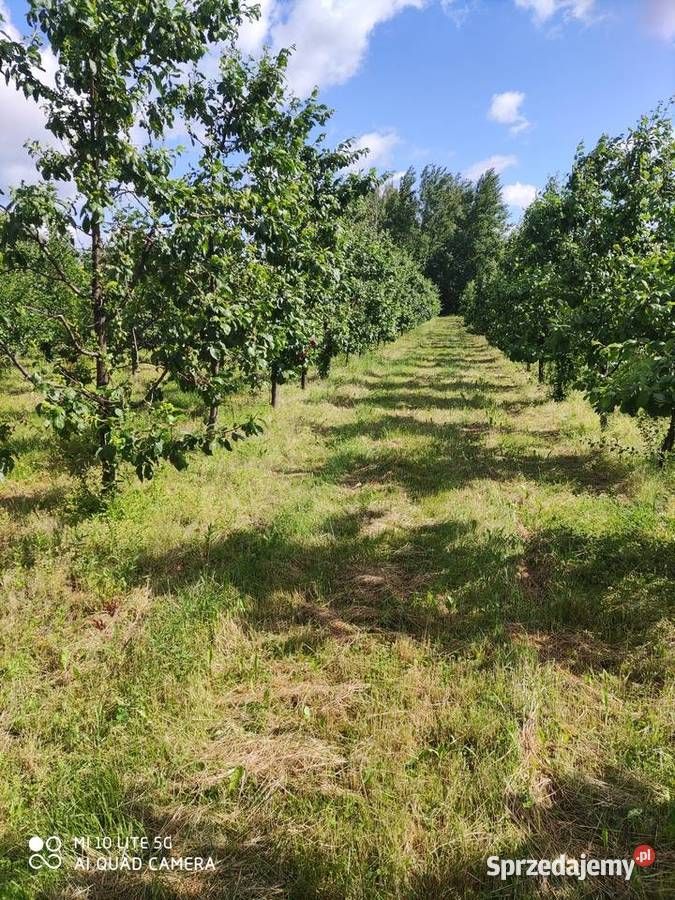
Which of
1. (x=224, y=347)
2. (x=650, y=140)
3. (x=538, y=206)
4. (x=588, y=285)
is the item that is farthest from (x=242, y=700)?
(x=538, y=206)

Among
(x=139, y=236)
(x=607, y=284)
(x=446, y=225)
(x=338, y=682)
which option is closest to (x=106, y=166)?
(x=139, y=236)

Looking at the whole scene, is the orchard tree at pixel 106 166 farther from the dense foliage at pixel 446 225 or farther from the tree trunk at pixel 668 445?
the dense foliage at pixel 446 225

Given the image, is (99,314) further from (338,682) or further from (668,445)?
(668,445)

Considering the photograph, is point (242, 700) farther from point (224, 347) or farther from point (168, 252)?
point (168, 252)

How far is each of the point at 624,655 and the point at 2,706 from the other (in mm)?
4947

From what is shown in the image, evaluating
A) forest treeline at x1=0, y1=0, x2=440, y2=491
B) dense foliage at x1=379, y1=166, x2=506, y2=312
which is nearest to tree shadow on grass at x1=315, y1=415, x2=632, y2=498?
forest treeline at x1=0, y1=0, x2=440, y2=491

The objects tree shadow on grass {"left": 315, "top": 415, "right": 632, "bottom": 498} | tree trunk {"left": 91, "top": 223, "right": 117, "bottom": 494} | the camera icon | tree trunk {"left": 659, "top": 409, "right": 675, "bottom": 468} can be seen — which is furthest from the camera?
tree shadow on grass {"left": 315, "top": 415, "right": 632, "bottom": 498}

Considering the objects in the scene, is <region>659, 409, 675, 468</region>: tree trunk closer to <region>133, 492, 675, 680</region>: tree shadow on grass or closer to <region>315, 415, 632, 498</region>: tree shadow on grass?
<region>315, 415, 632, 498</region>: tree shadow on grass

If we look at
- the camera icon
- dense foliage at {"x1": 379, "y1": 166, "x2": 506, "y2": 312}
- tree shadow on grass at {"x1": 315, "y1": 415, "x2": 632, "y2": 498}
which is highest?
dense foliage at {"x1": 379, "y1": 166, "x2": 506, "y2": 312}

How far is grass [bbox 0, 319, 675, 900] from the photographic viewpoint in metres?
2.65

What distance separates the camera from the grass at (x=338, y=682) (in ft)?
8.70

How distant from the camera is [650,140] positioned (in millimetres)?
9898

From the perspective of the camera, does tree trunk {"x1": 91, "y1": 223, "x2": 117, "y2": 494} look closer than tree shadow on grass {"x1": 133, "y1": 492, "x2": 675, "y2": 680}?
No

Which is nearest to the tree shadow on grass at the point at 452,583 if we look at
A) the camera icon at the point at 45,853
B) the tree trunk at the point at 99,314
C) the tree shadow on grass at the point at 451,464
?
the tree trunk at the point at 99,314
